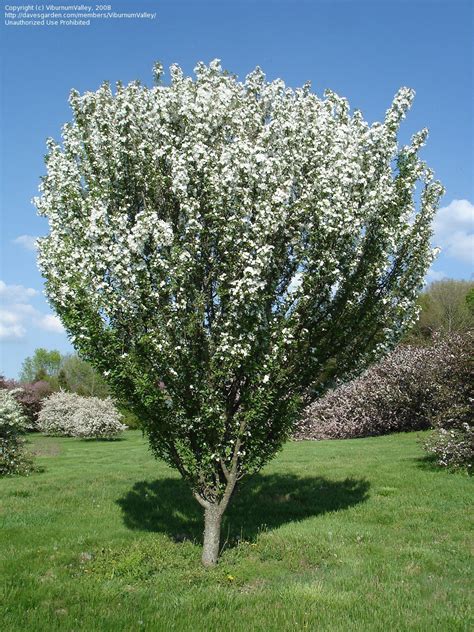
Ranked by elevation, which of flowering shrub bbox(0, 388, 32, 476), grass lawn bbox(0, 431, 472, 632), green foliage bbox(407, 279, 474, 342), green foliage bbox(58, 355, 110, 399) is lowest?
grass lawn bbox(0, 431, 472, 632)

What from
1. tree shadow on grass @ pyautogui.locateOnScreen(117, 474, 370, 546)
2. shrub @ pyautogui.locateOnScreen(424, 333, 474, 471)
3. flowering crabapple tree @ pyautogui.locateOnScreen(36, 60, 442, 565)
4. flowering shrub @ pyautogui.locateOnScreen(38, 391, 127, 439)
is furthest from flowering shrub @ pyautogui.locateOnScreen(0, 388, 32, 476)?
flowering shrub @ pyautogui.locateOnScreen(38, 391, 127, 439)

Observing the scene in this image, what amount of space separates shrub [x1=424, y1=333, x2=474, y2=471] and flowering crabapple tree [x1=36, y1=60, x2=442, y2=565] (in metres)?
7.86

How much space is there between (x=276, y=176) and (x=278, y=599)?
294 inches

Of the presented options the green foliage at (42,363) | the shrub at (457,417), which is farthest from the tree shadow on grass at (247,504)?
the green foliage at (42,363)

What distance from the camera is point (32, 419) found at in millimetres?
55375

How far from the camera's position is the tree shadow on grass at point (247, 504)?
1378 centimetres

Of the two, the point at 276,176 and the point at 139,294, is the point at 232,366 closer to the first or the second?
the point at 139,294

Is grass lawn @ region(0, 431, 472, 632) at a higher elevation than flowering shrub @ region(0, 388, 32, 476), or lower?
lower

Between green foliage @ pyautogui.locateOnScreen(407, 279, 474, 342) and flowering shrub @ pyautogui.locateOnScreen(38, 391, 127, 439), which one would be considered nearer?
flowering shrub @ pyautogui.locateOnScreen(38, 391, 127, 439)

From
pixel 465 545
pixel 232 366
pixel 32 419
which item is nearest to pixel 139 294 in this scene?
pixel 232 366

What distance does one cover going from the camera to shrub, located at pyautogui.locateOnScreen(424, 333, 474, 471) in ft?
61.6

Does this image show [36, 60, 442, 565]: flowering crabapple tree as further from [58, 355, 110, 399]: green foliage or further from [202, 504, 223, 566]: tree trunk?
[58, 355, 110, 399]: green foliage

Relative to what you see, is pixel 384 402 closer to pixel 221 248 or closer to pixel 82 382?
pixel 221 248

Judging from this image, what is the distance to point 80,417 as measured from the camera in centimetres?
4275
